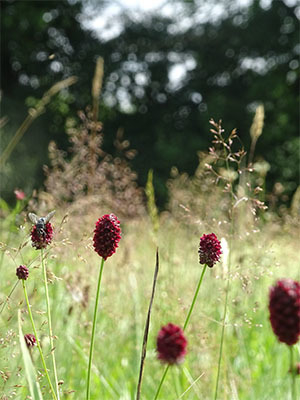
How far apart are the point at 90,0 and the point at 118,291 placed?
674 inches

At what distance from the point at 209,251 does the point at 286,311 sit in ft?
0.73

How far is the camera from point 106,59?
17.2m

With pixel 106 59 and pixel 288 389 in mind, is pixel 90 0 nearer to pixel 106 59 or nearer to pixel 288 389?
pixel 106 59

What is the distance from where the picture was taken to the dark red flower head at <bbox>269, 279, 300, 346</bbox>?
22.9 inches

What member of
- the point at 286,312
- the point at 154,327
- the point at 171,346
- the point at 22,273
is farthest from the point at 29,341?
the point at 154,327

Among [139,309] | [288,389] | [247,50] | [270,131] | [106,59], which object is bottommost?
[288,389]

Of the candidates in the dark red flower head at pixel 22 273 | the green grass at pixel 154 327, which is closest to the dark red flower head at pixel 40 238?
the dark red flower head at pixel 22 273

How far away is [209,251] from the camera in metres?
0.79

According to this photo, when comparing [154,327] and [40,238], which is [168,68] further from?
[40,238]

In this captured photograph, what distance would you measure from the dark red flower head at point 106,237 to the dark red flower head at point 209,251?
0.44ft

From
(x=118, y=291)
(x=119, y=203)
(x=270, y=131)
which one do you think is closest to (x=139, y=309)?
(x=118, y=291)

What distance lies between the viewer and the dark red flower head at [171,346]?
2.20 feet

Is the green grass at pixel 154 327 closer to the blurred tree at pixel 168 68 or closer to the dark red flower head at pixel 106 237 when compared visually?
the dark red flower head at pixel 106 237

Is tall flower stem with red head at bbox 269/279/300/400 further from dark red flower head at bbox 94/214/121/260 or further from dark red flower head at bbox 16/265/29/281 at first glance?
dark red flower head at bbox 16/265/29/281
